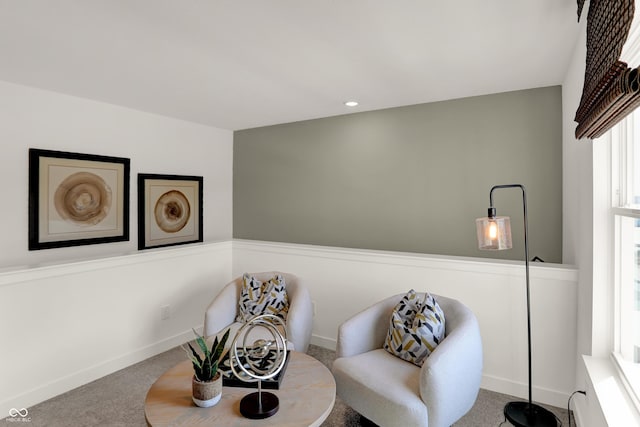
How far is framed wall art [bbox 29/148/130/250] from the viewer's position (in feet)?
8.87

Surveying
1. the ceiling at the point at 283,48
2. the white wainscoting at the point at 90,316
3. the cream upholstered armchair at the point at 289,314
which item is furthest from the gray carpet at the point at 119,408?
the ceiling at the point at 283,48

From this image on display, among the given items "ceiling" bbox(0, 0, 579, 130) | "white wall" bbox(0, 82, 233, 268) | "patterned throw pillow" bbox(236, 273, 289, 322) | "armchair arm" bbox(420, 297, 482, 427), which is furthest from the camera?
"patterned throw pillow" bbox(236, 273, 289, 322)

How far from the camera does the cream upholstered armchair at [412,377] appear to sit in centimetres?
179

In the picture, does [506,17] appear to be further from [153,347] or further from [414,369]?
[153,347]

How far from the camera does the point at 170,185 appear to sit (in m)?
3.68

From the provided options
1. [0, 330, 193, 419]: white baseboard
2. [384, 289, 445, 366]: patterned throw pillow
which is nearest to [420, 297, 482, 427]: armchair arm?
[384, 289, 445, 366]: patterned throw pillow

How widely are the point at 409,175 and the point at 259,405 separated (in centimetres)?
241

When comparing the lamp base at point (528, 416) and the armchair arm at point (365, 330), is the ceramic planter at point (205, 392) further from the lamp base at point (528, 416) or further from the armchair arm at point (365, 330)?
the lamp base at point (528, 416)

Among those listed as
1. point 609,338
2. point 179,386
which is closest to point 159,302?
point 179,386

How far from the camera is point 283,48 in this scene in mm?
2078

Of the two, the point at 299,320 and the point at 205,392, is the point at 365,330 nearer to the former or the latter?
the point at 299,320

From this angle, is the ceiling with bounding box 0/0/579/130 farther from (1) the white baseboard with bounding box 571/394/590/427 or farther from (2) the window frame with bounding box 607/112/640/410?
(1) the white baseboard with bounding box 571/394/590/427

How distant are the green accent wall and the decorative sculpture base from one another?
2076mm

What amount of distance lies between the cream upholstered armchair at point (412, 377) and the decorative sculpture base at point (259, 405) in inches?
21.9
